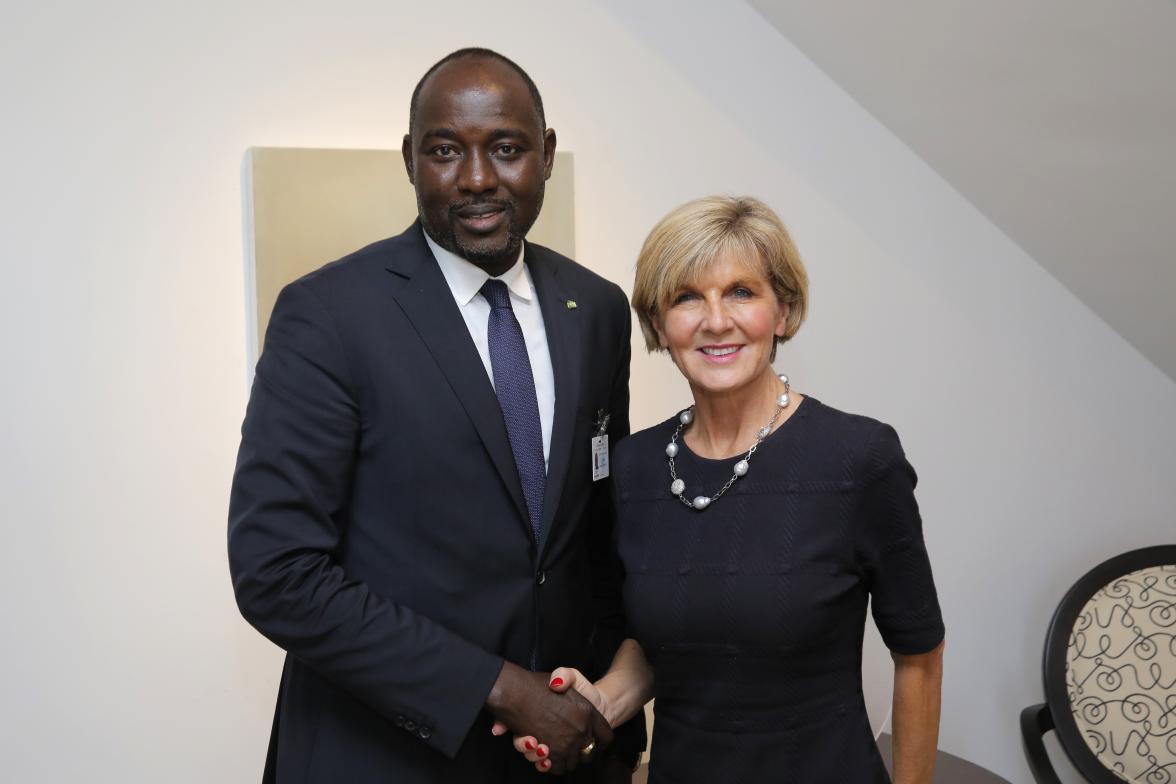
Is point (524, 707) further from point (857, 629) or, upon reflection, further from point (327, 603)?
point (857, 629)

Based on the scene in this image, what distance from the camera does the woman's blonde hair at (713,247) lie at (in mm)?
1801

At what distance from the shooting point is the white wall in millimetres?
2561

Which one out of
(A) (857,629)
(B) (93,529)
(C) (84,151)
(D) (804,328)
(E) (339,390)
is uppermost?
(C) (84,151)

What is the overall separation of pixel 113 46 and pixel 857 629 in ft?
6.56

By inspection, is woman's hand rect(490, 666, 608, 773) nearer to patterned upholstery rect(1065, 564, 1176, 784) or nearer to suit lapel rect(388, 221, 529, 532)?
suit lapel rect(388, 221, 529, 532)

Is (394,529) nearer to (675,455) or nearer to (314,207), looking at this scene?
(675,455)

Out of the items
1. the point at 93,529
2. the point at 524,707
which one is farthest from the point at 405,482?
the point at 93,529

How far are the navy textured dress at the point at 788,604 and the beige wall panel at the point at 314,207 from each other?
1.28m

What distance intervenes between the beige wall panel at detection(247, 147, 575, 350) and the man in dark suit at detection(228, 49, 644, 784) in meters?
0.83

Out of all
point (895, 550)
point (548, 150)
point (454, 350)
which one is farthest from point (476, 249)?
point (895, 550)

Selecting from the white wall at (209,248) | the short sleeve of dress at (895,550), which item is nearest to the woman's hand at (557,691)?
the short sleeve of dress at (895,550)

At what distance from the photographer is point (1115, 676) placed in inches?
124

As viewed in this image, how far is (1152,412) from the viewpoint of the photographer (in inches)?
141

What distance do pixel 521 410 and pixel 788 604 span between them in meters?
0.51
